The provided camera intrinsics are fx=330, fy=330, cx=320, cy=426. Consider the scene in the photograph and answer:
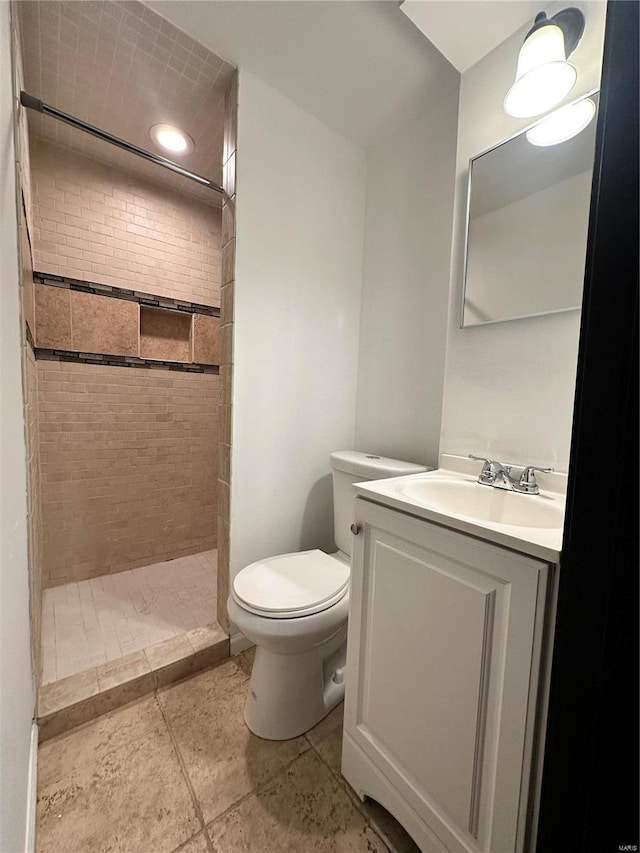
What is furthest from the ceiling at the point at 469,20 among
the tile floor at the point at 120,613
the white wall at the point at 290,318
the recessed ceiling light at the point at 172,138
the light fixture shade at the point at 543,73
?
the tile floor at the point at 120,613

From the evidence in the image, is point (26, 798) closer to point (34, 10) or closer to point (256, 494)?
point (256, 494)

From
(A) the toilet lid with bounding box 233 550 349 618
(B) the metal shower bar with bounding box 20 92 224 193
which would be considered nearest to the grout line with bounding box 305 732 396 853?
(A) the toilet lid with bounding box 233 550 349 618

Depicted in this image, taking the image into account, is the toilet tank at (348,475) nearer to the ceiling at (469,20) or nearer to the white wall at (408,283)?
the white wall at (408,283)

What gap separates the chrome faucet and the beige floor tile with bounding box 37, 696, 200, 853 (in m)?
1.24

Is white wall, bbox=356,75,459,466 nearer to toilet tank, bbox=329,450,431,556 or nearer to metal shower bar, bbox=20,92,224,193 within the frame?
toilet tank, bbox=329,450,431,556

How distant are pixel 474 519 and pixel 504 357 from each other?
0.68 metres

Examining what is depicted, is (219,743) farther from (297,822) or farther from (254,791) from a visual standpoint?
(297,822)

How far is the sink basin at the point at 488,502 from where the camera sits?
0.89 m

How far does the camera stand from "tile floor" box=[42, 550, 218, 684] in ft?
4.51

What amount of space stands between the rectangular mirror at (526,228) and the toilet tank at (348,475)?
0.61m

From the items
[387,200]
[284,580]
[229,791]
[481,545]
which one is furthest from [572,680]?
[387,200]

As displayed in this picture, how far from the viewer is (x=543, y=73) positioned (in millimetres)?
905

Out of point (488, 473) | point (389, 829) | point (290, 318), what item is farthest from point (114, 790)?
point (290, 318)

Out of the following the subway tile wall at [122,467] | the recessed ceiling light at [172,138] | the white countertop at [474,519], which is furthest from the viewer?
the subway tile wall at [122,467]
